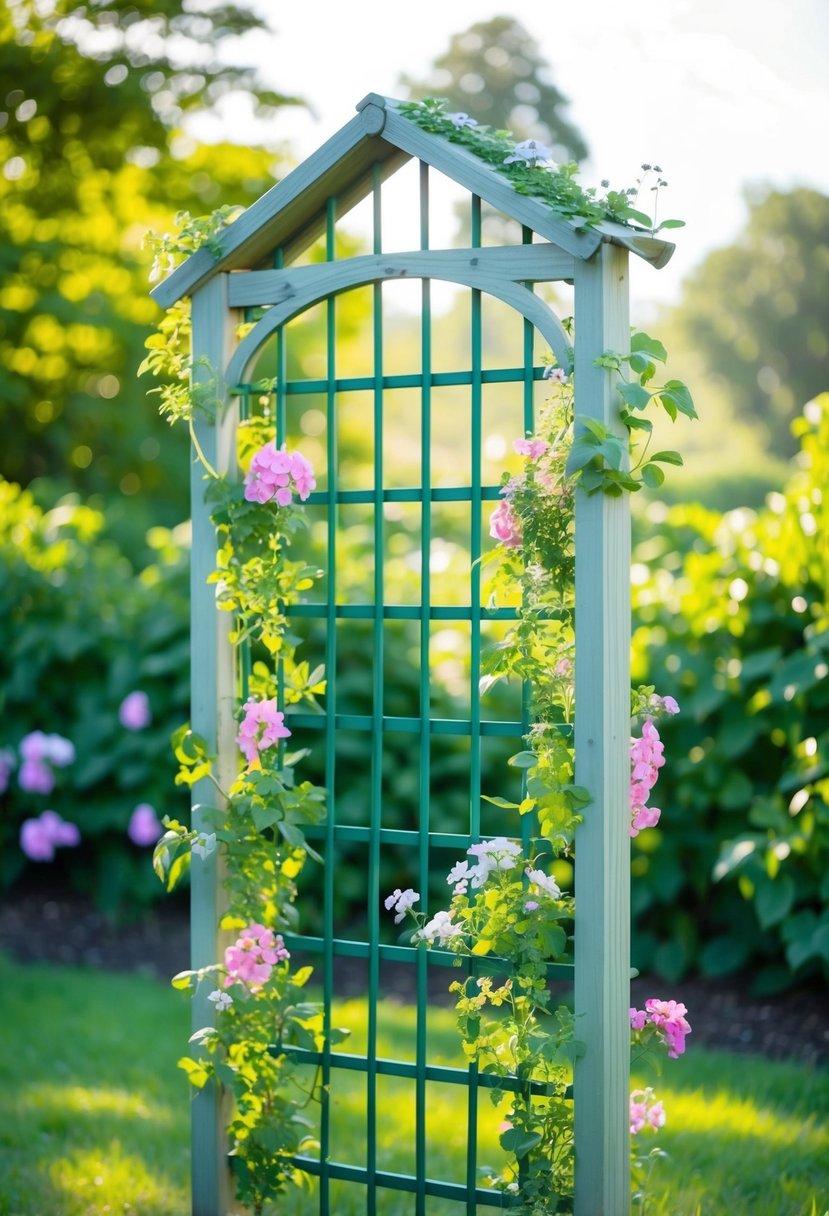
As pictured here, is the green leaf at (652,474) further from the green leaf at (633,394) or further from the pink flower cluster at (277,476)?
the pink flower cluster at (277,476)

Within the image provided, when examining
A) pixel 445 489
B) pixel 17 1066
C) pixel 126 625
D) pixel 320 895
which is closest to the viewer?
pixel 445 489

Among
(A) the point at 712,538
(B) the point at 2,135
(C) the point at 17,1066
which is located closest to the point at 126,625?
(C) the point at 17,1066

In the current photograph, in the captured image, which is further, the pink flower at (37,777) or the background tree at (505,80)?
the background tree at (505,80)

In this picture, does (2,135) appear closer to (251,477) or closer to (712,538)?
(712,538)

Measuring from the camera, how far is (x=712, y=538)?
4418 mm

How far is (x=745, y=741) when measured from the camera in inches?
155

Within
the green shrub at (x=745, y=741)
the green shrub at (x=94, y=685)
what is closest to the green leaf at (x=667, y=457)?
the green shrub at (x=745, y=741)

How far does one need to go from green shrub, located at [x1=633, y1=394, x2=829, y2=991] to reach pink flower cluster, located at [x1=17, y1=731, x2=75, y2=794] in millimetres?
2450

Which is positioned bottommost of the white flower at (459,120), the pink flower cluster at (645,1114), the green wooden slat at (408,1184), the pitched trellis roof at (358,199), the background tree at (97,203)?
the green wooden slat at (408,1184)

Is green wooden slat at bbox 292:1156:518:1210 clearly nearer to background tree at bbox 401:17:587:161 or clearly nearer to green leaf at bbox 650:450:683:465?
green leaf at bbox 650:450:683:465

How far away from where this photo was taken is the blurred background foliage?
151 inches

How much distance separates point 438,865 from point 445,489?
2625 millimetres

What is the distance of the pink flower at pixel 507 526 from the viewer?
2256 millimetres

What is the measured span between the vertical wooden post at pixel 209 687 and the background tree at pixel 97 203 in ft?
22.3
